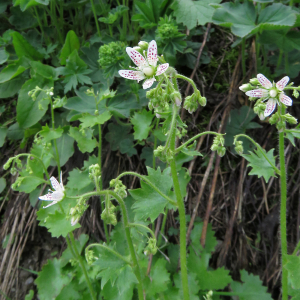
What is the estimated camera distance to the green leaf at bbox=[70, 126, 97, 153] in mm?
2420

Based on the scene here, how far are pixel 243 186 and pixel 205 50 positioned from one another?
143cm

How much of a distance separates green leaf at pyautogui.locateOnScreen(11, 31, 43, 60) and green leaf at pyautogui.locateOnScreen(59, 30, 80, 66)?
16.6 inches

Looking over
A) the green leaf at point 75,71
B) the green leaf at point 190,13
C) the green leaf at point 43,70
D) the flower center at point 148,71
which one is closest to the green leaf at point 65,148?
the green leaf at point 75,71

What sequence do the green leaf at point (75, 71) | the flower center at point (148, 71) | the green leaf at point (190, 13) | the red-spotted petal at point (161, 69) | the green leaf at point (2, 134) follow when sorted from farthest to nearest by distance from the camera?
1. the green leaf at point (2, 134)
2. the green leaf at point (75, 71)
3. the green leaf at point (190, 13)
4. the flower center at point (148, 71)
5. the red-spotted petal at point (161, 69)

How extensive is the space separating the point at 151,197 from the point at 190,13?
1743 millimetres

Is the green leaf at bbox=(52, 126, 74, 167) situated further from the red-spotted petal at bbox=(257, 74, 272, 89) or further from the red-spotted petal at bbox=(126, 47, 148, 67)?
the red-spotted petal at bbox=(257, 74, 272, 89)

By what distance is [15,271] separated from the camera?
3076 millimetres

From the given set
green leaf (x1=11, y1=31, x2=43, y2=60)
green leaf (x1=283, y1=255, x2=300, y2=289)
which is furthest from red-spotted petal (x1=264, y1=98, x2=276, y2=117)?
green leaf (x1=11, y1=31, x2=43, y2=60)

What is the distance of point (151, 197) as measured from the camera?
5.61 feet

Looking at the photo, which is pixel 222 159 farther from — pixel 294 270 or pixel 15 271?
pixel 15 271

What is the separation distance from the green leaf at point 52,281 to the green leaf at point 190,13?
7.95ft

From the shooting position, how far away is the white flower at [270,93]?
1.60 meters

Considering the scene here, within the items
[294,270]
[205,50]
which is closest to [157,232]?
[294,270]

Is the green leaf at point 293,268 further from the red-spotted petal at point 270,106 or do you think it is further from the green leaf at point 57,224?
the green leaf at point 57,224
